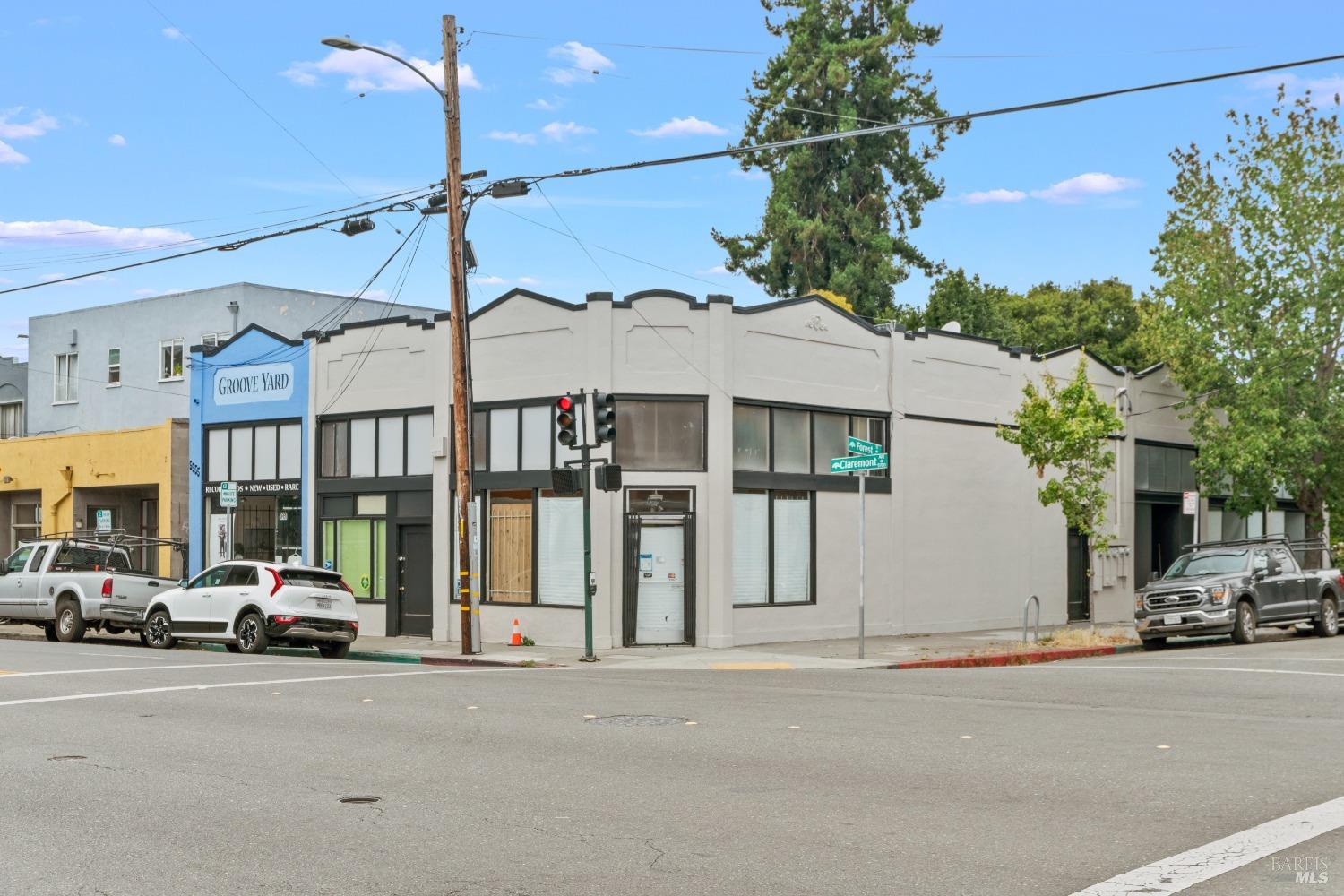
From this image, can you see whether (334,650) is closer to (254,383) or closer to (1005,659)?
(254,383)

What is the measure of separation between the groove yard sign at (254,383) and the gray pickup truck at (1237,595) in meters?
18.1

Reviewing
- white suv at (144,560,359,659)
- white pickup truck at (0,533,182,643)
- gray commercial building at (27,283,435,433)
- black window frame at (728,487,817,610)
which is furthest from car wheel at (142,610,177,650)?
gray commercial building at (27,283,435,433)

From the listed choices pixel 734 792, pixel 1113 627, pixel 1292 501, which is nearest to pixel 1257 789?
pixel 734 792

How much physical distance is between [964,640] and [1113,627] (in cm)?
566

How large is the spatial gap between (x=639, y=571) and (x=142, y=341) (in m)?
23.9

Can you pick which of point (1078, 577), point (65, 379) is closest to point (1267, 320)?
point (1078, 577)

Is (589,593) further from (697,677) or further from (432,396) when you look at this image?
(432,396)

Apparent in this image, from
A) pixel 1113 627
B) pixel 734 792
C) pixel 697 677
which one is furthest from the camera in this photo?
pixel 1113 627

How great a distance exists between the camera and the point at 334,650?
23.8 meters

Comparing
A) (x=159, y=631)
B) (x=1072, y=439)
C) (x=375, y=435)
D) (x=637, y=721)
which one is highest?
(x=375, y=435)

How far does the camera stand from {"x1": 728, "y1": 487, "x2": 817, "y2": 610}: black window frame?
25.2 metres

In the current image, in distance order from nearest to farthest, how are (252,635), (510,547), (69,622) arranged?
(252,635) < (510,547) < (69,622)

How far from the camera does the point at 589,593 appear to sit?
22.1m

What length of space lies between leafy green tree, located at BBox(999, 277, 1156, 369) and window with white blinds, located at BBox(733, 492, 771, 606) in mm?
31475
